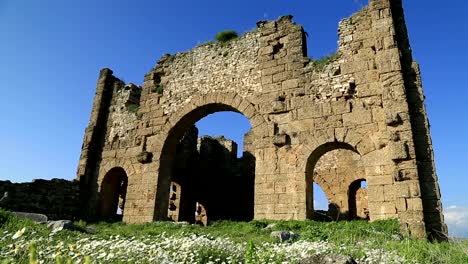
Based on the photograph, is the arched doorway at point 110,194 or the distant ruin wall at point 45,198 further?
the arched doorway at point 110,194

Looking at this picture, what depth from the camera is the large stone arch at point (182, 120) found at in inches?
429

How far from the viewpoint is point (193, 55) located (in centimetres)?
1257

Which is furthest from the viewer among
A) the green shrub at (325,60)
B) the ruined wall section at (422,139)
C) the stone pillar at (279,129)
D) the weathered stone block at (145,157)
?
the weathered stone block at (145,157)

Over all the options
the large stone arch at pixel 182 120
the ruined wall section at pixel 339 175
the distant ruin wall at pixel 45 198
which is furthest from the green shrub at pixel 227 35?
the distant ruin wall at pixel 45 198

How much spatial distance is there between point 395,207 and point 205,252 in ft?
16.8

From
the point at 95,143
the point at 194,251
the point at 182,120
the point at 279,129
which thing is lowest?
Answer: the point at 194,251

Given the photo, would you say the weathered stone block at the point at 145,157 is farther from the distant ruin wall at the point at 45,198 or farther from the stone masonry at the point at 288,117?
the distant ruin wall at the point at 45,198

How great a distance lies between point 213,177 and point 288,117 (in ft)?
26.0

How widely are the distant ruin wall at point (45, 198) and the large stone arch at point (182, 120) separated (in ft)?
12.0

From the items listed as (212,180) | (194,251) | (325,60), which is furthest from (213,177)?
(194,251)

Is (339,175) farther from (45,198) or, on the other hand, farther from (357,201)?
(45,198)

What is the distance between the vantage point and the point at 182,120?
38.7 feet

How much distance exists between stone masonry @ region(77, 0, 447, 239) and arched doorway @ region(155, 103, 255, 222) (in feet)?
10.4

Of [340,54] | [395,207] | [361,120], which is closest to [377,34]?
[340,54]
